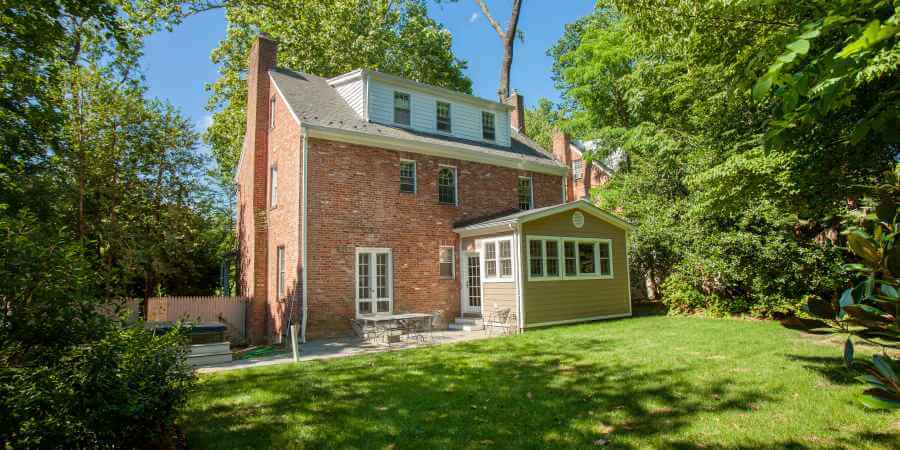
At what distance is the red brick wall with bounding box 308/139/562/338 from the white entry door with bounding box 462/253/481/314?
1.09 ft

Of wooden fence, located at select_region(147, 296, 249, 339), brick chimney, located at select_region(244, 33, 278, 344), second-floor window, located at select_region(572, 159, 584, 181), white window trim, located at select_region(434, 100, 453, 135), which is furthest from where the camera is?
second-floor window, located at select_region(572, 159, 584, 181)

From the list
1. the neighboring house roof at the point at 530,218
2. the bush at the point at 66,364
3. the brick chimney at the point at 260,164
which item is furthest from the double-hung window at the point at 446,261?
the bush at the point at 66,364

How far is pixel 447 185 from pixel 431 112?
287 cm

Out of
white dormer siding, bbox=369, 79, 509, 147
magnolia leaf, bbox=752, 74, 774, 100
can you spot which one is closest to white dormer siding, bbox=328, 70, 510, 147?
white dormer siding, bbox=369, 79, 509, 147

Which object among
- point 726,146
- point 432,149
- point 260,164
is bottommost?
point 726,146

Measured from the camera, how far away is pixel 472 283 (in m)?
16.3

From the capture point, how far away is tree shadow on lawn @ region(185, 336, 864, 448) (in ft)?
17.5

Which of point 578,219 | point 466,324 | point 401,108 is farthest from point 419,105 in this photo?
point 466,324

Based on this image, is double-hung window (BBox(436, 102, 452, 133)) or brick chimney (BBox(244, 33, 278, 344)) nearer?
brick chimney (BBox(244, 33, 278, 344))

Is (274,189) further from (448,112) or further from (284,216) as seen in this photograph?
(448,112)

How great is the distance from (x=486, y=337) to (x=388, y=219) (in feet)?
15.5

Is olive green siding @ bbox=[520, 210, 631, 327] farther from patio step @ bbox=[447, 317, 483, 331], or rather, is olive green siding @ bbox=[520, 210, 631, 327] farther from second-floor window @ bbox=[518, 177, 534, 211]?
second-floor window @ bbox=[518, 177, 534, 211]

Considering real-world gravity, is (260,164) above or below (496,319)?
above

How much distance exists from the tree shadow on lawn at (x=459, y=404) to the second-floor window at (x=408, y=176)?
24.7ft
